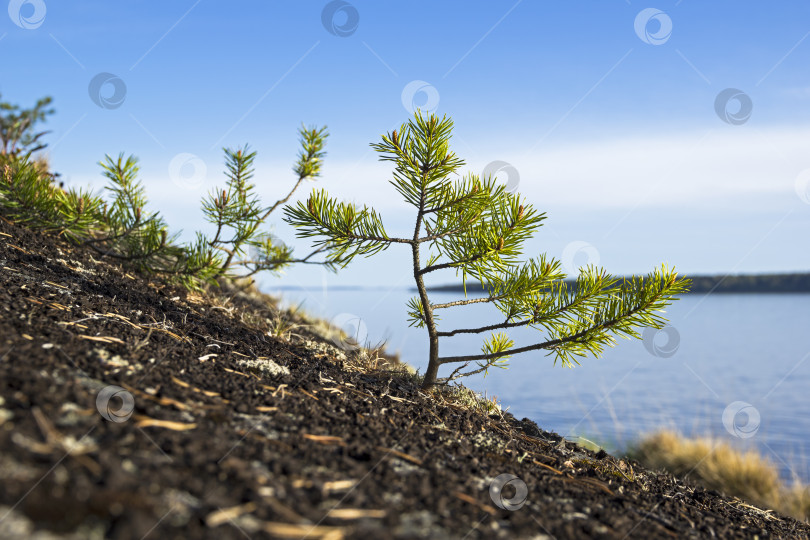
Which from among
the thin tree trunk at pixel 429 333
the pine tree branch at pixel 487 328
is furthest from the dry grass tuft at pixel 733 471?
the thin tree trunk at pixel 429 333

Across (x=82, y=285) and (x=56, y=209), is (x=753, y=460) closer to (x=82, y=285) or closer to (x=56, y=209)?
(x=82, y=285)

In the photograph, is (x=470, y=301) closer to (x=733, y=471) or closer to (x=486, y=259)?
(x=486, y=259)

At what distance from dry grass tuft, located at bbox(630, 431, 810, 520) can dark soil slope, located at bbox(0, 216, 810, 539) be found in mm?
3795

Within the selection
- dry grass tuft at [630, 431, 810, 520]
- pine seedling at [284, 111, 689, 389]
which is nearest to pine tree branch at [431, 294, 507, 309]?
pine seedling at [284, 111, 689, 389]

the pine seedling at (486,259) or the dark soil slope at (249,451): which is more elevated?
the pine seedling at (486,259)

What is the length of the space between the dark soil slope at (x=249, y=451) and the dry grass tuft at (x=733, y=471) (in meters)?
3.79

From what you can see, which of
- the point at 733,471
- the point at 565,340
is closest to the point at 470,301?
the point at 565,340

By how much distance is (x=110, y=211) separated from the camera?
547 centimetres

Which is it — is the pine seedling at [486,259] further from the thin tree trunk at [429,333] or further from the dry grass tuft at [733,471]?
the dry grass tuft at [733,471]

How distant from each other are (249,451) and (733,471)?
742cm

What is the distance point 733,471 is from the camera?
7379mm

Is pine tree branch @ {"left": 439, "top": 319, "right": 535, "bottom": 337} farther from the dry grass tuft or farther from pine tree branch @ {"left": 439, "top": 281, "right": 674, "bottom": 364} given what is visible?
the dry grass tuft

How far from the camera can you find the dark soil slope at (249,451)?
175cm

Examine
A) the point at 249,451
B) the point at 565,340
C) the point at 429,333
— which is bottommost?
the point at 249,451
